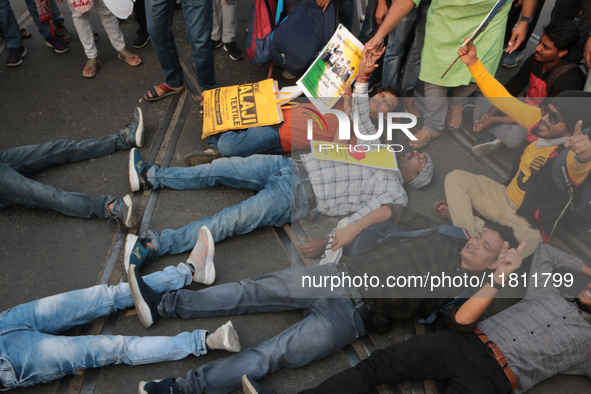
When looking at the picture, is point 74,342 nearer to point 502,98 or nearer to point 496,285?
point 496,285

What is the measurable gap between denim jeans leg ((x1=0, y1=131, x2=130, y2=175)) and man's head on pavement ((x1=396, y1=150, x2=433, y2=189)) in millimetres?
1912

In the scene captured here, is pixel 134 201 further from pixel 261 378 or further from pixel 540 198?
pixel 540 198

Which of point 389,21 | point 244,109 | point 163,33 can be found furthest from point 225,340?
point 163,33

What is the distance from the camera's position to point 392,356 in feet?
6.10

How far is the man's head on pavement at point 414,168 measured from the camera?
246 cm

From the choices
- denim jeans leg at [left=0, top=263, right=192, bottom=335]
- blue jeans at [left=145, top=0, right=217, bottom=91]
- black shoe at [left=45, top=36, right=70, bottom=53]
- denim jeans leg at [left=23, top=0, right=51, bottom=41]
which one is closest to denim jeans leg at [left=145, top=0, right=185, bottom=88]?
blue jeans at [left=145, top=0, right=217, bottom=91]

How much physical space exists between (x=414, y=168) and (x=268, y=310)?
3.89ft

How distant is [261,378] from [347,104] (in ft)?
5.49

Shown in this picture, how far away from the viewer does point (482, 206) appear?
208 cm

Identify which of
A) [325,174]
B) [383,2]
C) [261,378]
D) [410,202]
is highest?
[383,2]

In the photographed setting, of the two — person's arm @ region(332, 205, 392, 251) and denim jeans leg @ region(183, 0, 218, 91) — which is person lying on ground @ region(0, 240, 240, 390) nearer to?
person's arm @ region(332, 205, 392, 251)

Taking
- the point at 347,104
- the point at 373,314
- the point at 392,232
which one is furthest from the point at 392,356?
the point at 347,104

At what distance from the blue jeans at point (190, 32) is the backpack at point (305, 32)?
0.52m

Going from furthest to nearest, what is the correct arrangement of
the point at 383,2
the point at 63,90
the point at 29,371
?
the point at 63,90
the point at 383,2
the point at 29,371
